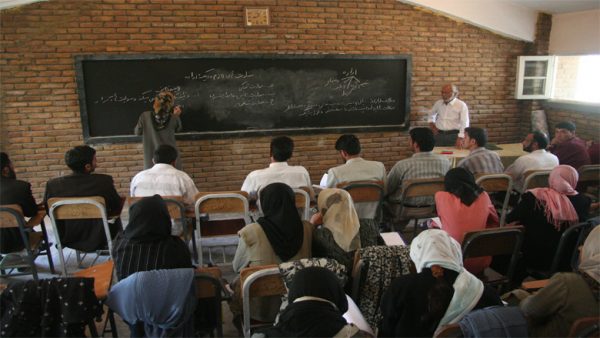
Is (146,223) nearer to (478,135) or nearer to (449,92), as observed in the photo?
(478,135)

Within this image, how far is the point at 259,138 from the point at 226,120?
0.50 m

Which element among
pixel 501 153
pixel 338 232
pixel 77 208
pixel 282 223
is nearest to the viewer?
pixel 282 223

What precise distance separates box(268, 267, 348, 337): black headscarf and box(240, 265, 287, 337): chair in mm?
284

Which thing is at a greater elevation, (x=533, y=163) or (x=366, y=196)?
(x=533, y=163)

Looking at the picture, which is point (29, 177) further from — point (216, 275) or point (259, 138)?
point (216, 275)

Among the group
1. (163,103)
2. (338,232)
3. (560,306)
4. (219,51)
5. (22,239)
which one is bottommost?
(22,239)

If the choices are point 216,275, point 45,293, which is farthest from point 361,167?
point 45,293

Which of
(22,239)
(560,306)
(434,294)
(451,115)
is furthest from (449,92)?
(22,239)

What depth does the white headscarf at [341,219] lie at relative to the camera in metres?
2.45

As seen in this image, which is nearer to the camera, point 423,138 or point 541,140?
point 423,138

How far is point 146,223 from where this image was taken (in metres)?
2.25

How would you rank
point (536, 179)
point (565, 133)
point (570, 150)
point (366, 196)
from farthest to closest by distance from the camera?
point (565, 133) → point (570, 150) → point (536, 179) → point (366, 196)

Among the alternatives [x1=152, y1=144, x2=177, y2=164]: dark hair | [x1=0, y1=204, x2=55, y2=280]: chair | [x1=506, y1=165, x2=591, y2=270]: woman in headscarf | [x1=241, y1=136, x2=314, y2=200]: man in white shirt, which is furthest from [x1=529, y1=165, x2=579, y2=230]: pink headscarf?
[x1=0, y1=204, x2=55, y2=280]: chair

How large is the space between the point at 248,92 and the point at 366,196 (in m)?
2.85
